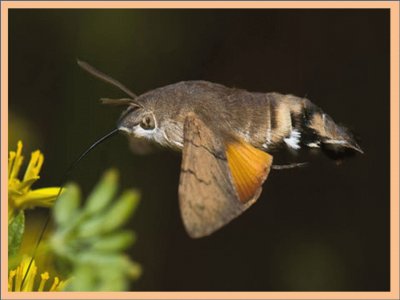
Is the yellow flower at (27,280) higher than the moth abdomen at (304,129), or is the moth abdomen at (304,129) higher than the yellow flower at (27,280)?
the moth abdomen at (304,129)

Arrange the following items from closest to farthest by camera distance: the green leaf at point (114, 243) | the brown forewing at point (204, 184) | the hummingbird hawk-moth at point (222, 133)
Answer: the brown forewing at point (204, 184) < the hummingbird hawk-moth at point (222, 133) < the green leaf at point (114, 243)

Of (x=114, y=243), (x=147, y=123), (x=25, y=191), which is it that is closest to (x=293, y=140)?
(x=147, y=123)

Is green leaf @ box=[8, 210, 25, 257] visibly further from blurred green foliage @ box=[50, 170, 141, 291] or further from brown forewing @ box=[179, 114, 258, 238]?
brown forewing @ box=[179, 114, 258, 238]

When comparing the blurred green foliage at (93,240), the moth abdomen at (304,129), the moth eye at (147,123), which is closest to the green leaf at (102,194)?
the blurred green foliage at (93,240)

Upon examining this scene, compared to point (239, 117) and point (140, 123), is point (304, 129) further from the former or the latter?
point (140, 123)

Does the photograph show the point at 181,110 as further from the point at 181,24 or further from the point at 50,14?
the point at 181,24

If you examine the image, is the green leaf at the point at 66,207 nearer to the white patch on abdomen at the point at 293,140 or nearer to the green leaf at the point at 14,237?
the green leaf at the point at 14,237

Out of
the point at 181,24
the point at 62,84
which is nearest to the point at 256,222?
the point at 181,24
